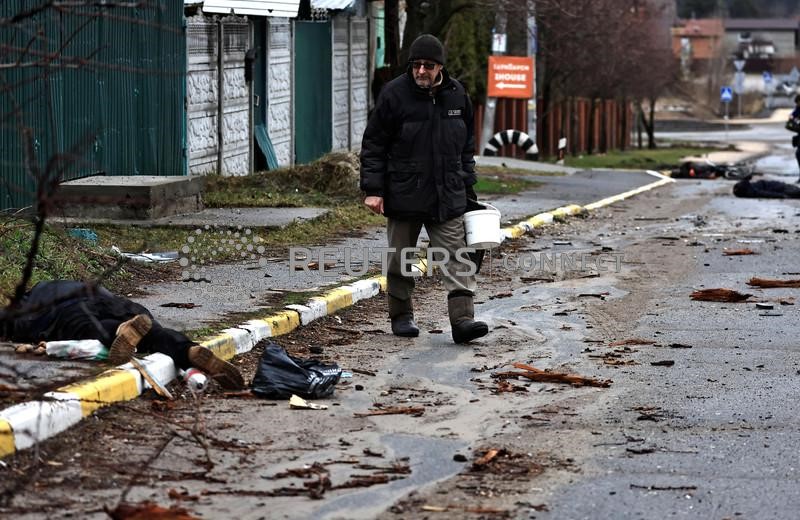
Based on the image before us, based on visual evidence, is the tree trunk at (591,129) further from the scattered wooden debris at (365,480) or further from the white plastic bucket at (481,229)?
the scattered wooden debris at (365,480)

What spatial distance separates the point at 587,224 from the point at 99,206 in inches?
291

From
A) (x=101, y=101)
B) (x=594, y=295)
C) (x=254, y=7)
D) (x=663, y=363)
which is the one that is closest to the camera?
(x=663, y=363)

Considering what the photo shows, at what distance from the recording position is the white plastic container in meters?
7.69

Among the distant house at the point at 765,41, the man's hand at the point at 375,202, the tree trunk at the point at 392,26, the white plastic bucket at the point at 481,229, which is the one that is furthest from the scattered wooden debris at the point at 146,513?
the distant house at the point at 765,41

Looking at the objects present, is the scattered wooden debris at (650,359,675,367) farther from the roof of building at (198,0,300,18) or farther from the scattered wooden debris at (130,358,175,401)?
the roof of building at (198,0,300,18)

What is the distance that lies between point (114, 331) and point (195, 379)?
0.64 metres

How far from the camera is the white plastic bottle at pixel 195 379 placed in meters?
7.55

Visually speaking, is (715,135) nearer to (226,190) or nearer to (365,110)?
(365,110)

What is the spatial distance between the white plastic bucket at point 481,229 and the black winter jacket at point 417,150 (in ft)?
0.36

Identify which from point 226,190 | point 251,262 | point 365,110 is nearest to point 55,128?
point 251,262

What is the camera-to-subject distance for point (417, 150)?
952 cm

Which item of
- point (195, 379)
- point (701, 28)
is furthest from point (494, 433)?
point (701, 28)

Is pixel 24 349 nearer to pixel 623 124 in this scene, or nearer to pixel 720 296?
pixel 720 296

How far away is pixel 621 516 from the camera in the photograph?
5488 millimetres
